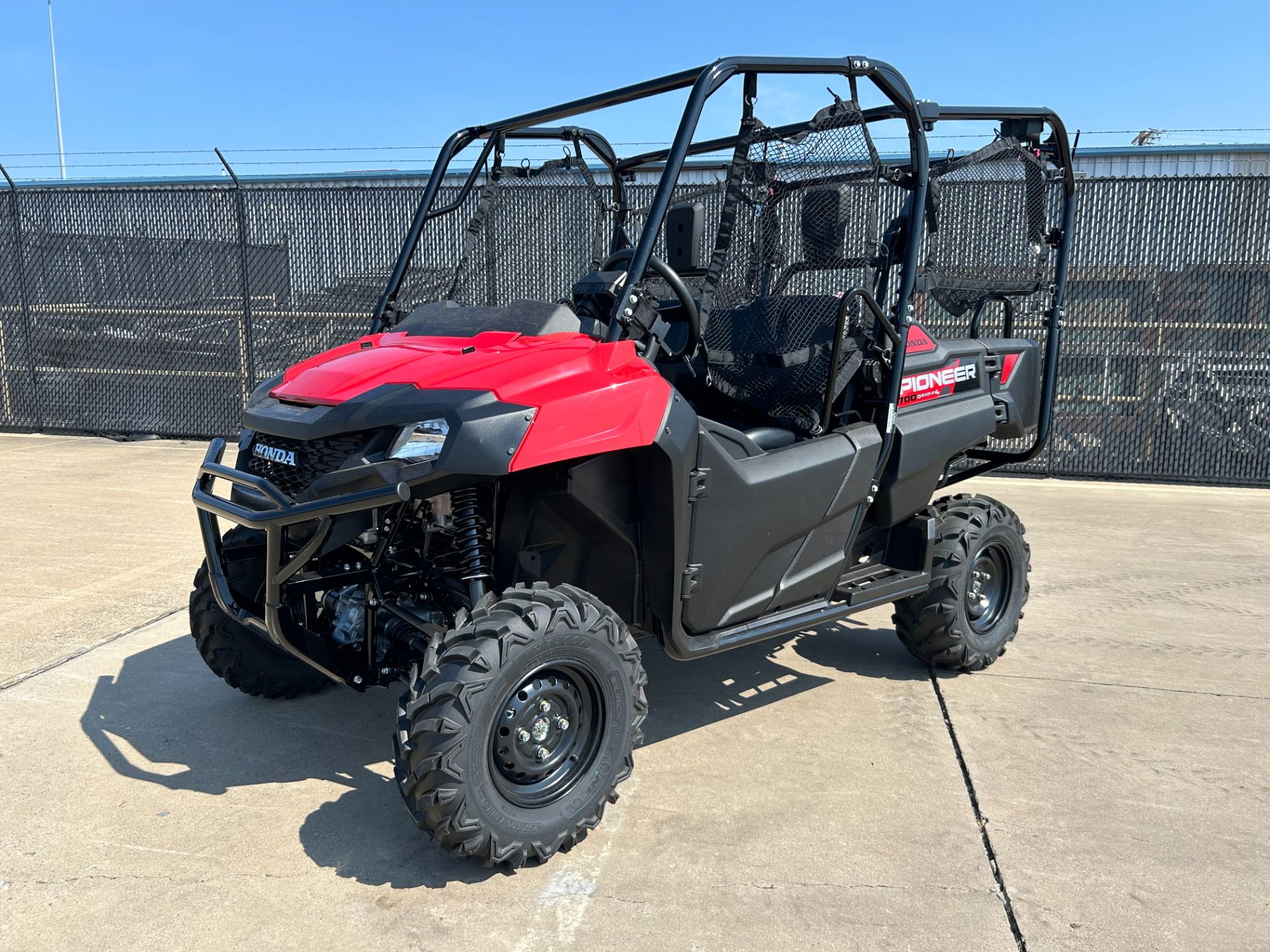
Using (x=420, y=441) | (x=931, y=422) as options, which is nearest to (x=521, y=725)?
(x=420, y=441)

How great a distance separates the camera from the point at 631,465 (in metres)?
3.14

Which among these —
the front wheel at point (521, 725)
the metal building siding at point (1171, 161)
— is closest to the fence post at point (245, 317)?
the front wheel at point (521, 725)

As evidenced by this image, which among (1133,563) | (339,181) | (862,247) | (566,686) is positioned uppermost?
(339,181)

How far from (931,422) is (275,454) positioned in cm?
236

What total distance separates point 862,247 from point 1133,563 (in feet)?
10.6

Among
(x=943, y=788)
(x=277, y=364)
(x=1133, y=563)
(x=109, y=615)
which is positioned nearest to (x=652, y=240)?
(x=943, y=788)

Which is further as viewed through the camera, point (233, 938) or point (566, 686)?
point (566, 686)

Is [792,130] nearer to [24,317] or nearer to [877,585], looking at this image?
[877,585]

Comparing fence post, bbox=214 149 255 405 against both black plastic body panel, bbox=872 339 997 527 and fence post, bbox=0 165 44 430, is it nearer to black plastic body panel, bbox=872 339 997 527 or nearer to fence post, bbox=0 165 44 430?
fence post, bbox=0 165 44 430

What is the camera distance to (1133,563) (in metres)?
6.07

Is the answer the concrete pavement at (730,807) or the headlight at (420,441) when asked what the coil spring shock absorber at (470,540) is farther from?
the concrete pavement at (730,807)

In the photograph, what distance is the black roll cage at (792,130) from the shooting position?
10.1 ft

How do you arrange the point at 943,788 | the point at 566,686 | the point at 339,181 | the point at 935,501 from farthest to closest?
the point at 339,181, the point at 935,501, the point at 943,788, the point at 566,686

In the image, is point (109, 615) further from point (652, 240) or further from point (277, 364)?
point (277, 364)
